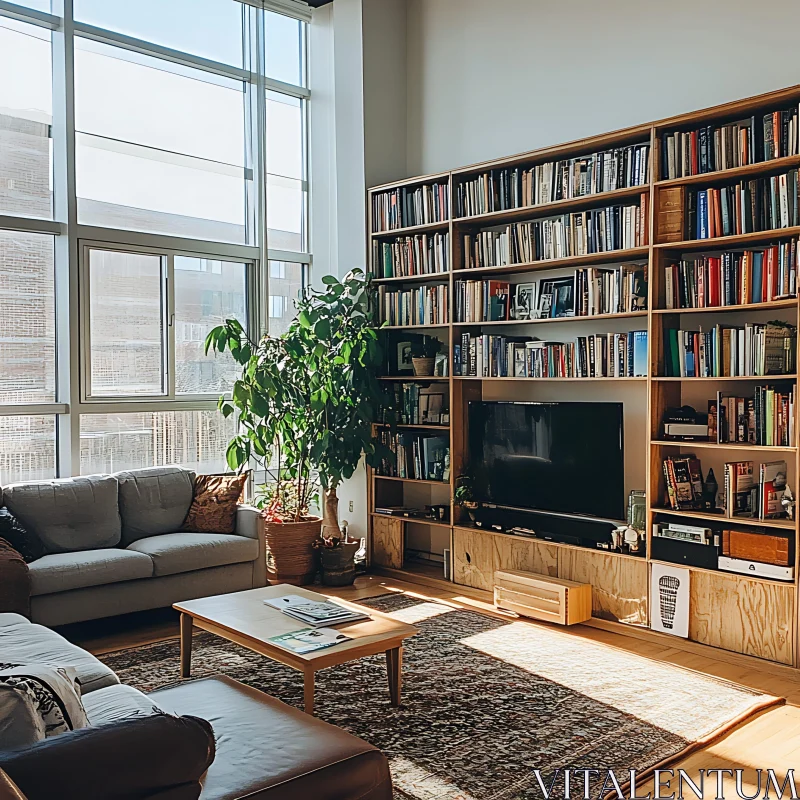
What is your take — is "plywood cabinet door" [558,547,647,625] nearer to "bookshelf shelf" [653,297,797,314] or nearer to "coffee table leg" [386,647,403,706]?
"bookshelf shelf" [653,297,797,314]

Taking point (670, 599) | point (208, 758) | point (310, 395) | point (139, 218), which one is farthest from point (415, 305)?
point (208, 758)

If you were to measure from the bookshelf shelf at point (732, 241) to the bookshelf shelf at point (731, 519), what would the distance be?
4.38ft

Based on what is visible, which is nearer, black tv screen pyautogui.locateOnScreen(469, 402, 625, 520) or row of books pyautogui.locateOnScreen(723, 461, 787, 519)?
row of books pyautogui.locateOnScreen(723, 461, 787, 519)

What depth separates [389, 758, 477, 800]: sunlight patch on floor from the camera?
2740 millimetres

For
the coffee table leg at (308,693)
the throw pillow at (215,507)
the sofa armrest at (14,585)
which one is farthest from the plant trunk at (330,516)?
the coffee table leg at (308,693)

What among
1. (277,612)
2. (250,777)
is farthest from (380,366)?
(250,777)

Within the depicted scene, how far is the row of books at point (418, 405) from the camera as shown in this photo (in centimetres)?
568

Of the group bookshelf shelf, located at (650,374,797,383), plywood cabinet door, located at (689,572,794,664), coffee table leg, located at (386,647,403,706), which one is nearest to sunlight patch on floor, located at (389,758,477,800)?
coffee table leg, located at (386,647,403,706)

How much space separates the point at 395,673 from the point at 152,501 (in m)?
2.25

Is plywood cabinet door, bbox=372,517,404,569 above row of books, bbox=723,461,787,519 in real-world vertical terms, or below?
below

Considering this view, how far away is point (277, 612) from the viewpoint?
364cm

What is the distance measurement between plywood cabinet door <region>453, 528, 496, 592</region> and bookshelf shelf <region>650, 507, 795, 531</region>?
4.00 ft

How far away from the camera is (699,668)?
399cm

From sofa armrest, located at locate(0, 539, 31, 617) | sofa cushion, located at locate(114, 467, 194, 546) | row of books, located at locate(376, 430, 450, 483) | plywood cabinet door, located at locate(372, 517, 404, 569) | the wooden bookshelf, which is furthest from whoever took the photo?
plywood cabinet door, located at locate(372, 517, 404, 569)
